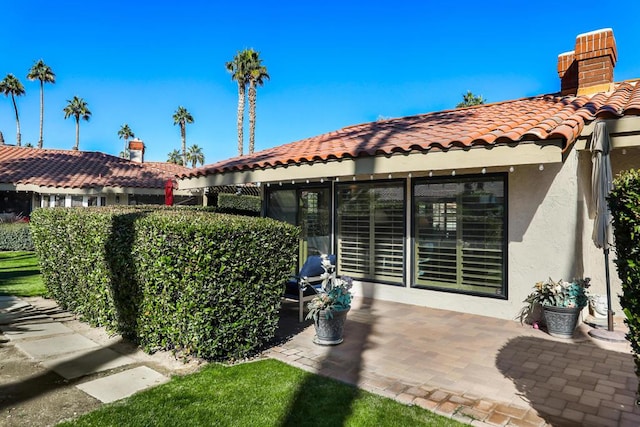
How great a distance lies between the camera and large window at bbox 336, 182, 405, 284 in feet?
29.3

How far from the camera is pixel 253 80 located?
30828 millimetres

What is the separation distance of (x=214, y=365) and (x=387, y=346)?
253 centimetres

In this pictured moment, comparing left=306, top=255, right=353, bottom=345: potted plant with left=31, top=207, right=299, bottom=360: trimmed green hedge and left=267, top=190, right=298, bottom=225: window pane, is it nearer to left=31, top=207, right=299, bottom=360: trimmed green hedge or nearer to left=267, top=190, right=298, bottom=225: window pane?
left=31, top=207, right=299, bottom=360: trimmed green hedge

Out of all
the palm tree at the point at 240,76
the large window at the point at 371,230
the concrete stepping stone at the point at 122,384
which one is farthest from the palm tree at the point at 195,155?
the concrete stepping stone at the point at 122,384

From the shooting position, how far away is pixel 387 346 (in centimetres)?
590

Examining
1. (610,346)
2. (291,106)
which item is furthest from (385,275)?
(291,106)

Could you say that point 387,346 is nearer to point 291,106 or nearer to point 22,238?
point 22,238

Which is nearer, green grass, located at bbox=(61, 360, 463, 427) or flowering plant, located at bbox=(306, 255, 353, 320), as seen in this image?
green grass, located at bbox=(61, 360, 463, 427)

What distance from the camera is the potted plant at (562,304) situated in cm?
624

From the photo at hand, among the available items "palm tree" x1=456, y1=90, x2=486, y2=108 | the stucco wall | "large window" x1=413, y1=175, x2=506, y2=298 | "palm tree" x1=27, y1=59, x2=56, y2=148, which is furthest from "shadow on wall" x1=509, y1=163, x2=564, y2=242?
"palm tree" x1=27, y1=59, x2=56, y2=148

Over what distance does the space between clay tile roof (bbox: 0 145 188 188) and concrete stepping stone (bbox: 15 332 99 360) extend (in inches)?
579

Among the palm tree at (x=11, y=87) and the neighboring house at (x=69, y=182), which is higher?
the palm tree at (x=11, y=87)

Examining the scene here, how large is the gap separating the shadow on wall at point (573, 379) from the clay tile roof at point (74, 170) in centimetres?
1864

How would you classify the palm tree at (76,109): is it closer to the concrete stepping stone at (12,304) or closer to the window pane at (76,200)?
the window pane at (76,200)
